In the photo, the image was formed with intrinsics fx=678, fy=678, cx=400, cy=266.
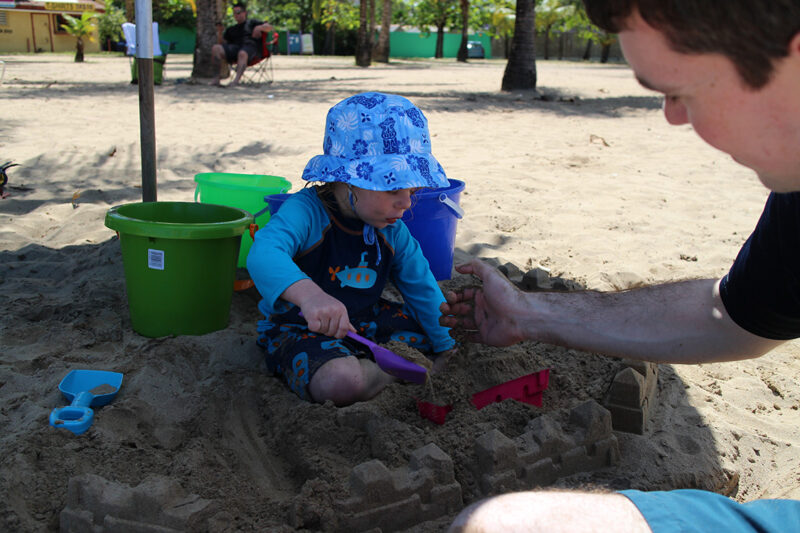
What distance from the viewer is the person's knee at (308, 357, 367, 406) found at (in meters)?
2.27

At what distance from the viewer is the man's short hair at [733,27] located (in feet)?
3.00

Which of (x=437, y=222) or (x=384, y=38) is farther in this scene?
(x=384, y=38)

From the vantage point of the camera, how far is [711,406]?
7.98ft

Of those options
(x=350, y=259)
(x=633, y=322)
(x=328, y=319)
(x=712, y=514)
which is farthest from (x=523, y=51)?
(x=712, y=514)

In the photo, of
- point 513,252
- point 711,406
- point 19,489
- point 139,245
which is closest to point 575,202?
point 513,252

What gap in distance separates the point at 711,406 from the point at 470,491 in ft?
3.64

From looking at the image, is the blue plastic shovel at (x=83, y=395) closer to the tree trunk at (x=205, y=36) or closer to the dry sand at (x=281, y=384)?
the dry sand at (x=281, y=384)

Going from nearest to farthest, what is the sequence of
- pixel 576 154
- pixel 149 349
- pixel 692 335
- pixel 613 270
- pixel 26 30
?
pixel 692 335 < pixel 149 349 < pixel 613 270 < pixel 576 154 < pixel 26 30

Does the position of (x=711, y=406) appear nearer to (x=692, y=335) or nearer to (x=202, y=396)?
(x=692, y=335)

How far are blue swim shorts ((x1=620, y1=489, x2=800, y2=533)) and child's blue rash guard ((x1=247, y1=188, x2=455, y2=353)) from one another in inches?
55.0

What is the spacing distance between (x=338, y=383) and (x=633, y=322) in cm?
99

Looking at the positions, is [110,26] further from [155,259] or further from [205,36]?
[155,259]

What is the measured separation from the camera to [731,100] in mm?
1010

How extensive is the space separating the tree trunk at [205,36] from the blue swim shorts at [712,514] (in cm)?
1381
